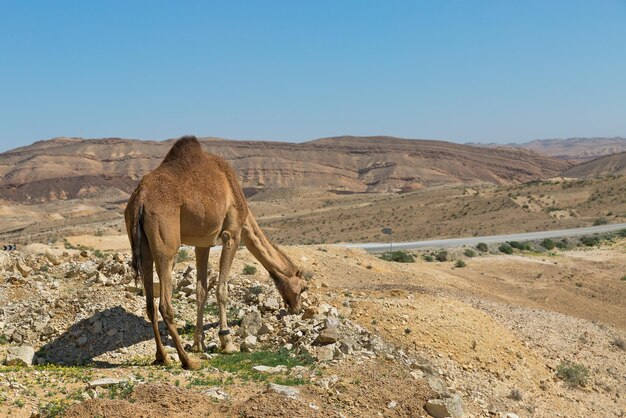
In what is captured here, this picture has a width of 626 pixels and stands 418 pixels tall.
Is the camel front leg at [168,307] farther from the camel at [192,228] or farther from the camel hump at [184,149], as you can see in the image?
the camel hump at [184,149]

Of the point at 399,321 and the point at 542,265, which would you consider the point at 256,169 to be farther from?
the point at 399,321

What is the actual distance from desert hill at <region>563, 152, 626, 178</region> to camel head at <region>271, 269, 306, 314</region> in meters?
113

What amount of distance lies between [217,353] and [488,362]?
497 centimetres

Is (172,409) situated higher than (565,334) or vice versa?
(172,409)

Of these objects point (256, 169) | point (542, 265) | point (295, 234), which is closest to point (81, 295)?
point (542, 265)

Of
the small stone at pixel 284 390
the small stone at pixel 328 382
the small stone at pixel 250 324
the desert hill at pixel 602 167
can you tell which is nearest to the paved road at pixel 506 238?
the small stone at pixel 250 324

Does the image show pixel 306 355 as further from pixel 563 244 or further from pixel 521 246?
pixel 563 244

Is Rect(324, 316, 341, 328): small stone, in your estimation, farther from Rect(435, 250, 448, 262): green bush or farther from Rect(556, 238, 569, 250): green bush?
Rect(556, 238, 569, 250): green bush

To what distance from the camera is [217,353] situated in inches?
444

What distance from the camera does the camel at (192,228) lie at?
10.0m

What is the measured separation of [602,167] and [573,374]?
120 meters

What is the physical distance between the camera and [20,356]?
34.2 ft

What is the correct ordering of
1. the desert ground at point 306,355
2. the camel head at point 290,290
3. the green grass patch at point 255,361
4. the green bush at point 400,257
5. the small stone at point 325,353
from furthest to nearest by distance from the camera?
the green bush at point 400,257 < the camel head at point 290,290 < the small stone at point 325,353 < the green grass patch at point 255,361 < the desert ground at point 306,355

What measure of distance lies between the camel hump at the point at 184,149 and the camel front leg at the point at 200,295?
1.60 m
